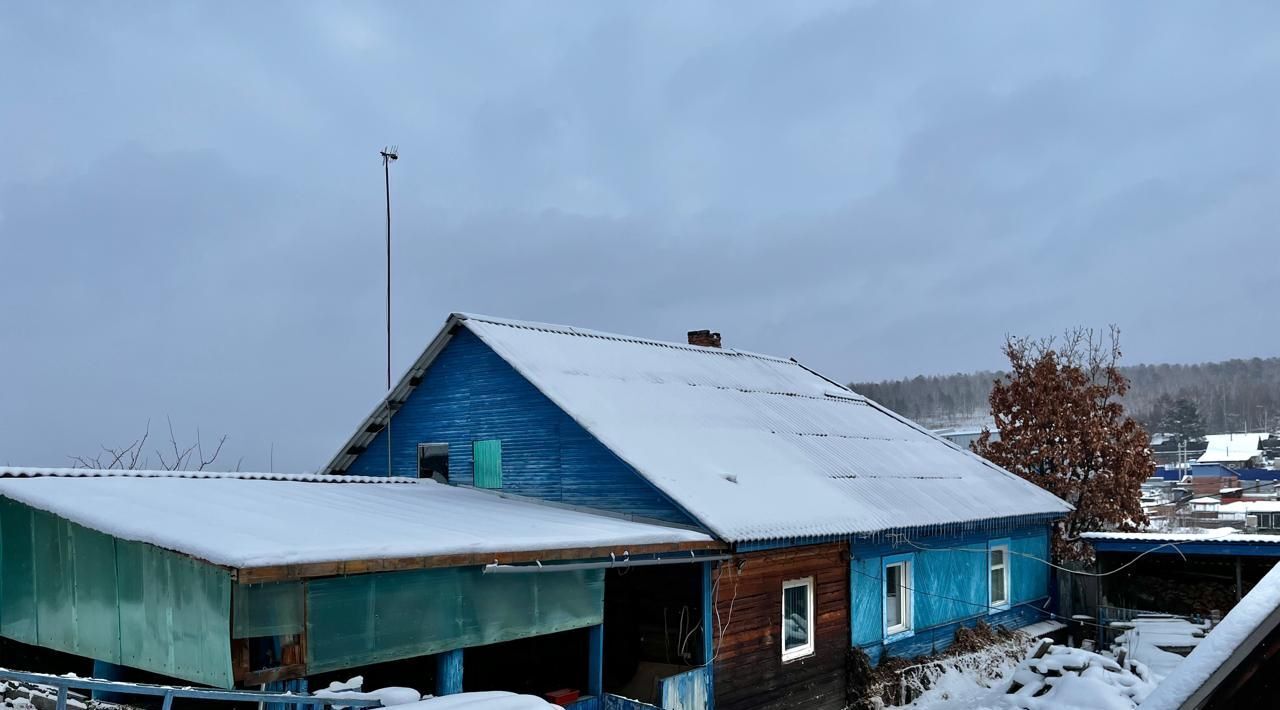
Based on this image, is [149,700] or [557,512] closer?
[149,700]

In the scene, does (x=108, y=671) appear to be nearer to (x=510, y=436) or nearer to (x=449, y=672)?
(x=449, y=672)

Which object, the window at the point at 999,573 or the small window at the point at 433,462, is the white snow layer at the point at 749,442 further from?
the small window at the point at 433,462

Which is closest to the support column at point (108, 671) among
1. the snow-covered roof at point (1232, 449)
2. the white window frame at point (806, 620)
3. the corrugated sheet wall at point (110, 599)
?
the corrugated sheet wall at point (110, 599)

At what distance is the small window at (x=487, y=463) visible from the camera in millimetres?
17906

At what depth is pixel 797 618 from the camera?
16438 millimetres

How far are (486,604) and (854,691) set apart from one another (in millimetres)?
8218

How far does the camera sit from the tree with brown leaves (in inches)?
1218

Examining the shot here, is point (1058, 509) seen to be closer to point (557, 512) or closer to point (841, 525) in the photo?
point (841, 525)

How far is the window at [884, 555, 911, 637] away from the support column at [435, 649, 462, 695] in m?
9.99

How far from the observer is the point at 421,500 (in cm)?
A: 1542

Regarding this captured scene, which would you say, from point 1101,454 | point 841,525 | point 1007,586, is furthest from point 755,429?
point 1101,454

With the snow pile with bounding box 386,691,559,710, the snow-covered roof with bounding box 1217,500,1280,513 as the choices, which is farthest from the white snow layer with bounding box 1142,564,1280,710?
the snow-covered roof with bounding box 1217,500,1280,513

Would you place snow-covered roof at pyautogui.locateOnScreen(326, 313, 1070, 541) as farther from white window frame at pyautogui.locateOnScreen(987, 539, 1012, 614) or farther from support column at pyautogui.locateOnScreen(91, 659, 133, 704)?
support column at pyautogui.locateOnScreen(91, 659, 133, 704)

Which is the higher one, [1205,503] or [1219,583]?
[1219,583]
